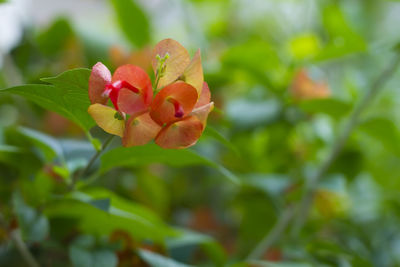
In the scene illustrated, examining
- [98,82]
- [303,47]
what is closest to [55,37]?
[303,47]

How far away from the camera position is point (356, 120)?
0.65 m

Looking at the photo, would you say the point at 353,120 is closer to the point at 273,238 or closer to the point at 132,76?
the point at 273,238

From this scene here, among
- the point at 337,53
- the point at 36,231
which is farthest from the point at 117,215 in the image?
the point at 337,53

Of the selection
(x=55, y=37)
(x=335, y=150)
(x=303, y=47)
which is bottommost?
(x=335, y=150)

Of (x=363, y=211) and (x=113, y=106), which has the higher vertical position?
(x=363, y=211)

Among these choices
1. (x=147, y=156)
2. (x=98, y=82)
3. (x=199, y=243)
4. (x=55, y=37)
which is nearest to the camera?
(x=98, y=82)

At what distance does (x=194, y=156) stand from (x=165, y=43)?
Answer: 4.9 inches

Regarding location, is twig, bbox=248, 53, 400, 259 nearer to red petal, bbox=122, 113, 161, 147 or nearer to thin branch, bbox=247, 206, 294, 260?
thin branch, bbox=247, 206, 294, 260

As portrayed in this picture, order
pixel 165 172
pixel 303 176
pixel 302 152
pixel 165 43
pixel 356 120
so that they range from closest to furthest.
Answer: pixel 165 43
pixel 356 120
pixel 303 176
pixel 302 152
pixel 165 172

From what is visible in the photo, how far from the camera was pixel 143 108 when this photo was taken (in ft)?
1.06

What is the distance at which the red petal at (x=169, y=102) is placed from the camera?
1.05 ft

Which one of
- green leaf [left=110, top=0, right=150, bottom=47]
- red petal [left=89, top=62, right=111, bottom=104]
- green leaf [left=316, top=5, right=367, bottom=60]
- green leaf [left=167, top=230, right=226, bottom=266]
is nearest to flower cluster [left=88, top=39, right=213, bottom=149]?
red petal [left=89, top=62, right=111, bottom=104]

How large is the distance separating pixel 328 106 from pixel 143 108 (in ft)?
1.27

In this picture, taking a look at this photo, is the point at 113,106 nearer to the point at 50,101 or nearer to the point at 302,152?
the point at 50,101
